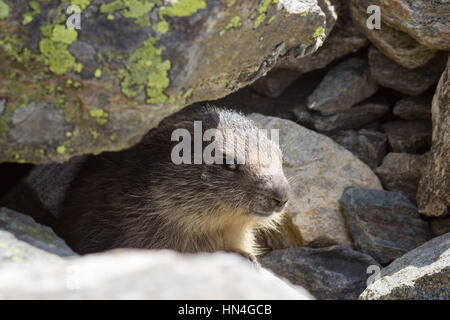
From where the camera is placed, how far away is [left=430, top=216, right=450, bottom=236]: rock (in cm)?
515

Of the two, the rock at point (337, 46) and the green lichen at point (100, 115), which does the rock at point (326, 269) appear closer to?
the rock at point (337, 46)

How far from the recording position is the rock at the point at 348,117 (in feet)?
21.2

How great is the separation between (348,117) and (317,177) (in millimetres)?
992

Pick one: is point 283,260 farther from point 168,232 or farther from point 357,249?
point 168,232

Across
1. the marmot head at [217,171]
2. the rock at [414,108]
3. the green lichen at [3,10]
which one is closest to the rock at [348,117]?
the rock at [414,108]

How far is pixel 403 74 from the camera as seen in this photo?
20.0 feet

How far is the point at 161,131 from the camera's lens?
17.5ft

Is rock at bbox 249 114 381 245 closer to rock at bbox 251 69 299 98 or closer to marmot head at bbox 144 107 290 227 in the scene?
rock at bbox 251 69 299 98

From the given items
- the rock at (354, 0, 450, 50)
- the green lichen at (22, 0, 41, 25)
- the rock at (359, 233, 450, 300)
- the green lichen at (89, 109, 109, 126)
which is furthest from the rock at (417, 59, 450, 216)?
the green lichen at (22, 0, 41, 25)

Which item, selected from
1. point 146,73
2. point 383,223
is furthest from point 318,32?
point 383,223
